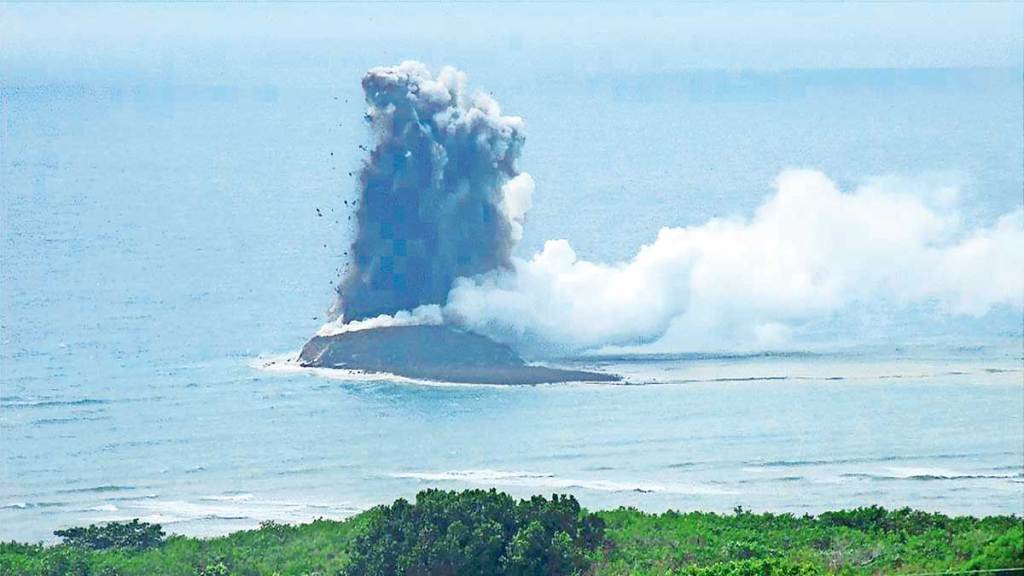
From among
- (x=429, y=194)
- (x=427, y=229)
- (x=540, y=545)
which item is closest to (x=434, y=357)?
(x=427, y=229)

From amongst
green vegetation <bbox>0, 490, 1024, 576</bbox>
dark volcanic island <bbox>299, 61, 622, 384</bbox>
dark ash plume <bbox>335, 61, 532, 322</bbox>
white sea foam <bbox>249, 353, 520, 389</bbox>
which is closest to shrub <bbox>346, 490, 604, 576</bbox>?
green vegetation <bbox>0, 490, 1024, 576</bbox>

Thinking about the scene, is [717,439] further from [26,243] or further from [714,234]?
[26,243]

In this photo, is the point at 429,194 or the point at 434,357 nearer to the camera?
the point at 434,357

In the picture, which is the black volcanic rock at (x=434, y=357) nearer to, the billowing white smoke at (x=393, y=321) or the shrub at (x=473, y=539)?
the billowing white smoke at (x=393, y=321)

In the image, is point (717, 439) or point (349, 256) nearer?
point (717, 439)

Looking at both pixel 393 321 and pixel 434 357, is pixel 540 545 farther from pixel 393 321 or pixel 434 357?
pixel 393 321

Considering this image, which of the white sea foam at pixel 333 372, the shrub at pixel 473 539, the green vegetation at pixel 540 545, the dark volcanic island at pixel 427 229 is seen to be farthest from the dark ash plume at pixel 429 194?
the shrub at pixel 473 539

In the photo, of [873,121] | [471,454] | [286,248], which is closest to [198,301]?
[286,248]
